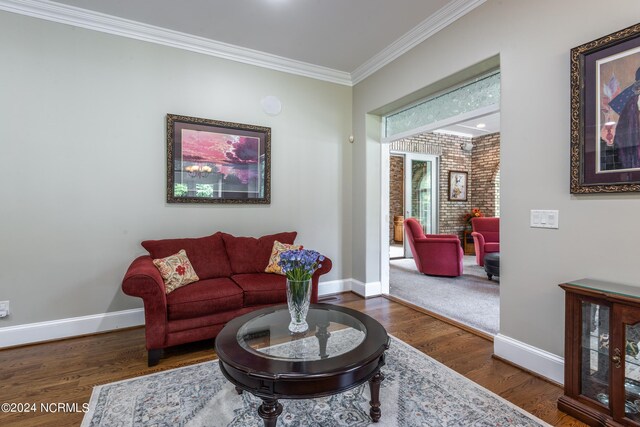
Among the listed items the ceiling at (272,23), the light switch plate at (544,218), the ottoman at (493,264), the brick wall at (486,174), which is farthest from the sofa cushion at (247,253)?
the brick wall at (486,174)

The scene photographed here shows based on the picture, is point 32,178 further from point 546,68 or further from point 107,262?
point 546,68

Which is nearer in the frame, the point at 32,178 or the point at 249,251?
the point at 32,178

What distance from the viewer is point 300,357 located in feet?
4.92

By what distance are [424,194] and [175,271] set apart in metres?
6.07

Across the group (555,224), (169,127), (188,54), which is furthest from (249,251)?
(555,224)

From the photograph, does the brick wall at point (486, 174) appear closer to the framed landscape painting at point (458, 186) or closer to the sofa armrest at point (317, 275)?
the framed landscape painting at point (458, 186)

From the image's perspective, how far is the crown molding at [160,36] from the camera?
273cm

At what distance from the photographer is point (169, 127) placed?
322 cm

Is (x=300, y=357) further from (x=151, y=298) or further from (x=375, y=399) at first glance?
(x=151, y=298)

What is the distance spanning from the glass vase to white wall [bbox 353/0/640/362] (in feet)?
5.36

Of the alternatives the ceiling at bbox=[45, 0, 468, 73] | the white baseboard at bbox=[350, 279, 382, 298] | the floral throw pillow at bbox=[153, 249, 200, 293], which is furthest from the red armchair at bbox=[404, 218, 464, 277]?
the floral throw pillow at bbox=[153, 249, 200, 293]

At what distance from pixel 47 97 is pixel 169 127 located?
3.28ft

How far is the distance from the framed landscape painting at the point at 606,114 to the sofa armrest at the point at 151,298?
2948 mm

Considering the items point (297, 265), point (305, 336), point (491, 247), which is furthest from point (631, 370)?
point (491, 247)
